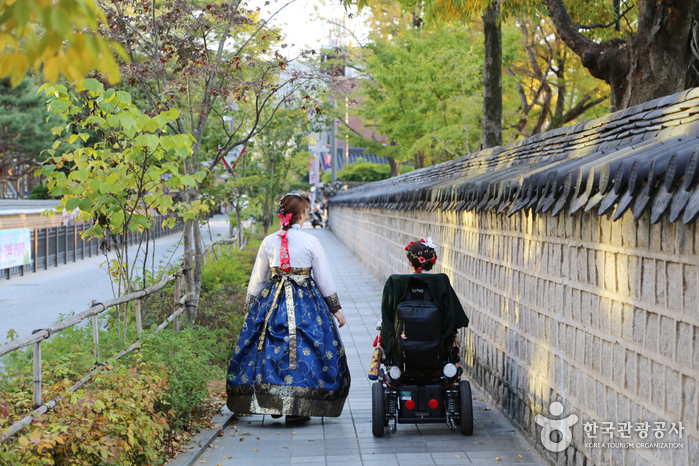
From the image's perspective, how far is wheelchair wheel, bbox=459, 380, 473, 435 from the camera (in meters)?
5.41

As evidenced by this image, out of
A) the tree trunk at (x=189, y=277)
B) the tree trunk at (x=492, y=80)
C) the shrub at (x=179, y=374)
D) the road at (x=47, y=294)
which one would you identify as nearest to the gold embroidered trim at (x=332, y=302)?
the shrub at (x=179, y=374)

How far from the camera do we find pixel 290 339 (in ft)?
18.7

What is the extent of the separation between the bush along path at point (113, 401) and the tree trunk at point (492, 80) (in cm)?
719

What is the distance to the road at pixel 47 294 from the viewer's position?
12.4m

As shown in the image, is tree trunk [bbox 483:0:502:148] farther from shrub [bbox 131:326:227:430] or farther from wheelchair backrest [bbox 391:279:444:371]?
wheelchair backrest [bbox 391:279:444:371]

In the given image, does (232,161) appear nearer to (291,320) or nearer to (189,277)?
(189,277)

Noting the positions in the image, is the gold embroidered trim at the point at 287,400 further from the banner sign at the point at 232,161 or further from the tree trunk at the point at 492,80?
the tree trunk at the point at 492,80

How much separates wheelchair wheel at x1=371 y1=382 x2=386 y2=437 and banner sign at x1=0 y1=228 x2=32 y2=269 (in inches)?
627

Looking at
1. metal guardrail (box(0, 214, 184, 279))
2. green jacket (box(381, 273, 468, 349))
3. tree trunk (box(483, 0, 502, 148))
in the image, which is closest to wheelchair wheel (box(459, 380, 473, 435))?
green jacket (box(381, 273, 468, 349))

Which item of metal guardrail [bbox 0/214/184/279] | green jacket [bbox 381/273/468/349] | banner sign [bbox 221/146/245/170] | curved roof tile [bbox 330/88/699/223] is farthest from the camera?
metal guardrail [bbox 0/214/184/279]

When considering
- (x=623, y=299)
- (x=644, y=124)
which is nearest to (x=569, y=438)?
(x=623, y=299)

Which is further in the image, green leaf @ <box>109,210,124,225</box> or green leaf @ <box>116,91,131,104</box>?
green leaf @ <box>109,210,124,225</box>

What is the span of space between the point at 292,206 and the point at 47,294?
1222 centimetres

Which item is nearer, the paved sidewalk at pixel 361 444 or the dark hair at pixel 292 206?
the paved sidewalk at pixel 361 444
